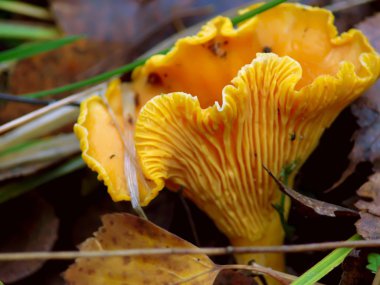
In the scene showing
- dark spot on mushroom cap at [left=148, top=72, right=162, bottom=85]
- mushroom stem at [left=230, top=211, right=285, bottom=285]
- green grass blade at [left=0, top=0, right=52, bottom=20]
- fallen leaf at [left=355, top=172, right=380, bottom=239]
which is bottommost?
mushroom stem at [left=230, top=211, right=285, bottom=285]

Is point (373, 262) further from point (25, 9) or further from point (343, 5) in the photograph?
point (25, 9)

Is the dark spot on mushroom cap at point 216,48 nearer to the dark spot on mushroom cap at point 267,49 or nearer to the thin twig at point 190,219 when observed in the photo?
the dark spot on mushroom cap at point 267,49

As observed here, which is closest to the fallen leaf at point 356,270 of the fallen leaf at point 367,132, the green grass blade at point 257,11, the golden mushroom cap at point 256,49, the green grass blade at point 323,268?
the green grass blade at point 323,268

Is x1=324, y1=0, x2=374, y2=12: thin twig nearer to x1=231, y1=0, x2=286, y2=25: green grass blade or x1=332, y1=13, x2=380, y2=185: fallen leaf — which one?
x1=332, y1=13, x2=380, y2=185: fallen leaf

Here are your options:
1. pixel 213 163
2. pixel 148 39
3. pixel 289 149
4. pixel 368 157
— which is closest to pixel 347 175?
pixel 368 157

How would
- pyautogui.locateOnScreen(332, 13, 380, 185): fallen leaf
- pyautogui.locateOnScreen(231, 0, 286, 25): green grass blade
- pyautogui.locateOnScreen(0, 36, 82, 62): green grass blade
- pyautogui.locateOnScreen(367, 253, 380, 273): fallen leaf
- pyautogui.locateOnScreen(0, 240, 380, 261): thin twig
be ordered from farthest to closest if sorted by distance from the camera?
pyautogui.locateOnScreen(0, 36, 82, 62): green grass blade → pyautogui.locateOnScreen(332, 13, 380, 185): fallen leaf → pyautogui.locateOnScreen(231, 0, 286, 25): green grass blade → pyautogui.locateOnScreen(367, 253, 380, 273): fallen leaf → pyautogui.locateOnScreen(0, 240, 380, 261): thin twig

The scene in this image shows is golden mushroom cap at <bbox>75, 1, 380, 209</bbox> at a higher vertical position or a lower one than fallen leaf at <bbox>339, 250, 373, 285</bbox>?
higher

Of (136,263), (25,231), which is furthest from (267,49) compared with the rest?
(25,231)

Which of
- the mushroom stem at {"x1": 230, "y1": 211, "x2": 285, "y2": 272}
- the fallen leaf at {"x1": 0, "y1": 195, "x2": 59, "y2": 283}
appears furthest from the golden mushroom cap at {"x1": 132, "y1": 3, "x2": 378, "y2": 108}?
the fallen leaf at {"x1": 0, "y1": 195, "x2": 59, "y2": 283}
